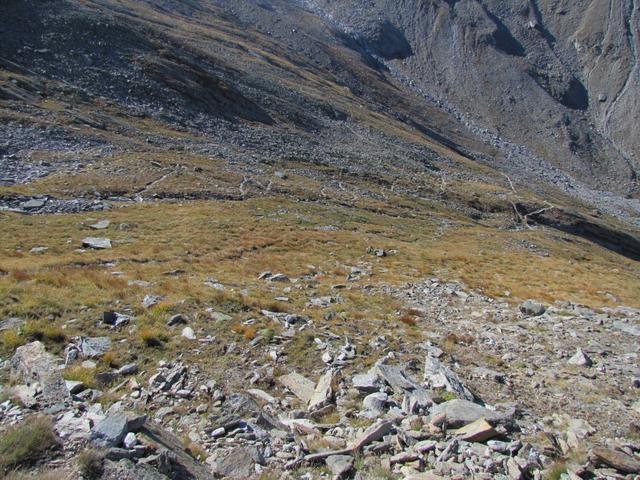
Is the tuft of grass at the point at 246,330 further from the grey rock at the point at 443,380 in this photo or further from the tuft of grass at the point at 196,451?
the grey rock at the point at 443,380

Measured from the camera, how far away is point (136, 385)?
8984 mm

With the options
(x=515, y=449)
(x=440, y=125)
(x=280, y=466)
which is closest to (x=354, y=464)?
(x=280, y=466)

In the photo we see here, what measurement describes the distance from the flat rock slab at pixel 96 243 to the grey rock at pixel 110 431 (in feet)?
62.5

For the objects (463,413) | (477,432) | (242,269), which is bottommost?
(242,269)

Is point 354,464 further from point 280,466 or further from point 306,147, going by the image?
point 306,147

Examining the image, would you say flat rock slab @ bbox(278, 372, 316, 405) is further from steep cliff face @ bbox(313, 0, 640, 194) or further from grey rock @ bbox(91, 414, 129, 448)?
steep cliff face @ bbox(313, 0, 640, 194)

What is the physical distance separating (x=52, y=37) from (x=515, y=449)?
246 feet

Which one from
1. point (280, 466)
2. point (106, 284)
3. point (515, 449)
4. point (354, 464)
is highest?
point (515, 449)

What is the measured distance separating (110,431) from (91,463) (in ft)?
2.00

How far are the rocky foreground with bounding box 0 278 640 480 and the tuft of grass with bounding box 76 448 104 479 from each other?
0.02 metres

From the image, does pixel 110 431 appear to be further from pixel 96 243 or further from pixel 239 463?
pixel 96 243

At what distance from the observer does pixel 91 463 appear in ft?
18.6

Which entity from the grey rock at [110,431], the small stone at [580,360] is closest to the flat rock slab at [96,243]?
the grey rock at [110,431]

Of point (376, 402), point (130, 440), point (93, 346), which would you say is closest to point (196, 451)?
point (130, 440)
